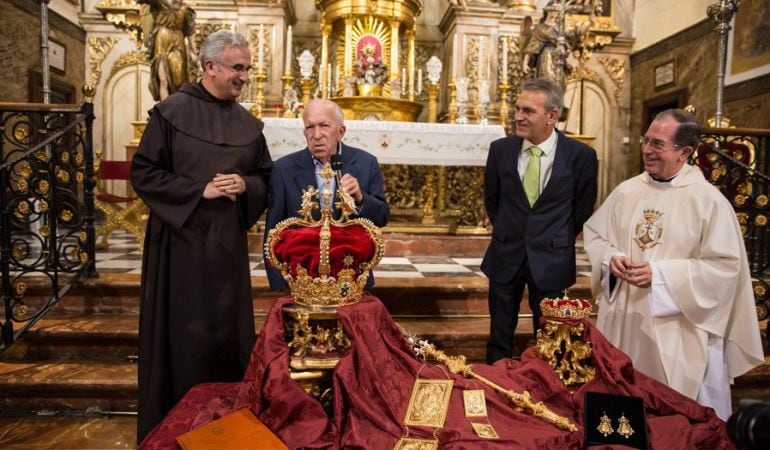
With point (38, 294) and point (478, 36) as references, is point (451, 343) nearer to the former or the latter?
point (38, 294)

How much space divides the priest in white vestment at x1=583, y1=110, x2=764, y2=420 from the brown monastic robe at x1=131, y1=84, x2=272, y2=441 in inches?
72.5

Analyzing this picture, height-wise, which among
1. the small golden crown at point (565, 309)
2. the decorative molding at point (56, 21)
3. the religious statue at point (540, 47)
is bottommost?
the small golden crown at point (565, 309)

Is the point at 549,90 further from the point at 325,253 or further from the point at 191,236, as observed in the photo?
the point at 191,236

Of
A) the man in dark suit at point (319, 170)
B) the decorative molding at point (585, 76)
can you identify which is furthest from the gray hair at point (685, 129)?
the decorative molding at point (585, 76)

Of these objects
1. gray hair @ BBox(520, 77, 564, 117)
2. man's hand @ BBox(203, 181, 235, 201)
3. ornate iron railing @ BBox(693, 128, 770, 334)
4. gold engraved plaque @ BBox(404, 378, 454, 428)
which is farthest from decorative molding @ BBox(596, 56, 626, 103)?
gold engraved plaque @ BBox(404, 378, 454, 428)

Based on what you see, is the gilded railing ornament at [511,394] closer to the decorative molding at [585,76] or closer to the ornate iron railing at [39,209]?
the ornate iron railing at [39,209]

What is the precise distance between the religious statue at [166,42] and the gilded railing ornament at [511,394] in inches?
224

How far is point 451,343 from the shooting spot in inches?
144

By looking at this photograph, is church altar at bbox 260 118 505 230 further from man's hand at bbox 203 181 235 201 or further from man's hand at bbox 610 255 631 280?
A: man's hand at bbox 610 255 631 280

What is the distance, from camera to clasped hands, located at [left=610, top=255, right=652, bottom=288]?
2590 millimetres

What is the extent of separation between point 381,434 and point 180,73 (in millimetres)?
6123

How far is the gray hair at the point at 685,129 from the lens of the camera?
2.54 m

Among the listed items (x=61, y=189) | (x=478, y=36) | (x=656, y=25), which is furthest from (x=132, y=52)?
(x=656, y=25)

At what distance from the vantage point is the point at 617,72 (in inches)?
415
